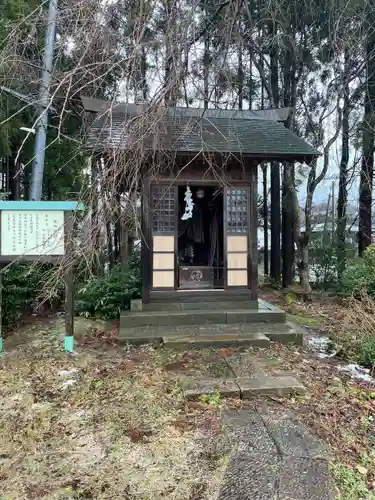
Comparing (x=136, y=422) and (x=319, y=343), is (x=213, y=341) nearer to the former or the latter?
(x=319, y=343)

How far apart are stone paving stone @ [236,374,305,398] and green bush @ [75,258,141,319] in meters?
2.77

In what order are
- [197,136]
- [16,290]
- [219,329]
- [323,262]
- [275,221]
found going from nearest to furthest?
1. [197,136]
2. [219,329]
3. [16,290]
4. [323,262]
5. [275,221]

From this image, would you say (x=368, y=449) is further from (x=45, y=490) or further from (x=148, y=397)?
(x=45, y=490)

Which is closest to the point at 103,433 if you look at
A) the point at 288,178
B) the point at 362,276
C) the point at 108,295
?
the point at 108,295

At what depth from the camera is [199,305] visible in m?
5.57

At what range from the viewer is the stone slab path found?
2107mm

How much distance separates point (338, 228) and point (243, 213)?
18.1 feet

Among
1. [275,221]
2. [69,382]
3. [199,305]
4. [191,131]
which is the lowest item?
[69,382]

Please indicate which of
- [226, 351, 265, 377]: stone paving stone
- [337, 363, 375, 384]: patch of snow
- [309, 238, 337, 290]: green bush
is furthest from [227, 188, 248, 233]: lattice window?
[309, 238, 337, 290]: green bush

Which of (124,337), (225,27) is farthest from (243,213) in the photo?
(225,27)

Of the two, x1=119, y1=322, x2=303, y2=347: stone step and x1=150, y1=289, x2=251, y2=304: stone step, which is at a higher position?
x1=150, y1=289, x2=251, y2=304: stone step

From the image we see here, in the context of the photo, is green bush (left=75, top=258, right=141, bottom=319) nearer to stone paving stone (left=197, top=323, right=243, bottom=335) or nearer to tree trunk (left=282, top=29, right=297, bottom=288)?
stone paving stone (left=197, top=323, right=243, bottom=335)

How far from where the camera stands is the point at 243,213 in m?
5.79

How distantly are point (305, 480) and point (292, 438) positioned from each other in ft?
1.45
